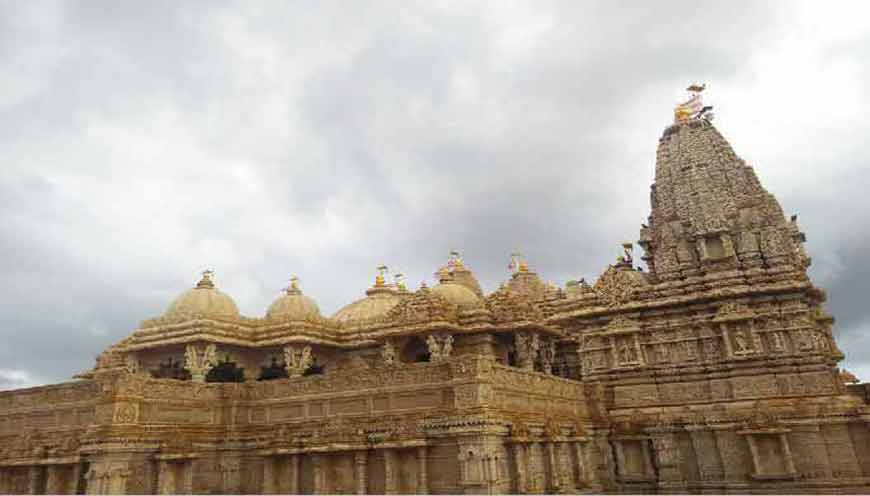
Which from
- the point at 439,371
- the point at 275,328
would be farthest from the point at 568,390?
the point at 275,328

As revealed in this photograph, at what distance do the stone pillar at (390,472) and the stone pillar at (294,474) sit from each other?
3.19 meters

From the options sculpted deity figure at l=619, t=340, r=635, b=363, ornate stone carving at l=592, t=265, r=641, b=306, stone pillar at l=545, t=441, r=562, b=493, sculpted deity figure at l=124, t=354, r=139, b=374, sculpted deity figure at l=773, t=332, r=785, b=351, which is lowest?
stone pillar at l=545, t=441, r=562, b=493

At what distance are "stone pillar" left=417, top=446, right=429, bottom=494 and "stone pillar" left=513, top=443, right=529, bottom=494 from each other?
8.49ft

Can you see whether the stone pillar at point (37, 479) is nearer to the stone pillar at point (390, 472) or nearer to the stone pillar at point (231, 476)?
the stone pillar at point (231, 476)

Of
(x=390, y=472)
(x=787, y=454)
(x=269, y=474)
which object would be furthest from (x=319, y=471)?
(x=787, y=454)

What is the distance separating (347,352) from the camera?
1257 inches

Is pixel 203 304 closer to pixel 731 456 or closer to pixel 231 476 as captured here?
pixel 231 476

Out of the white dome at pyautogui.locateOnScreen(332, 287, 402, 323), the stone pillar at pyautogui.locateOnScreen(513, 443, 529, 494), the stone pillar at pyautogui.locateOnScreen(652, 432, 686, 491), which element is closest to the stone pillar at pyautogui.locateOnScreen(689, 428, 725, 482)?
the stone pillar at pyautogui.locateOnScreen(652, 432, 686, 491)

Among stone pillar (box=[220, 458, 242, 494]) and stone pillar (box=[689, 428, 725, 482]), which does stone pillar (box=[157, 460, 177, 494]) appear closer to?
stone pillar (box=[220, 458, 242, 494])

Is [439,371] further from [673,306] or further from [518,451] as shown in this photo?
[673,306]

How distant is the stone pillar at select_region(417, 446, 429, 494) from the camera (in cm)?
1797

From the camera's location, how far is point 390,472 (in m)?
18.7

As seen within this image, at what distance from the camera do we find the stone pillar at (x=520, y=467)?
58.7 ft

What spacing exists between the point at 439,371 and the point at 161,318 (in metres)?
16.3
